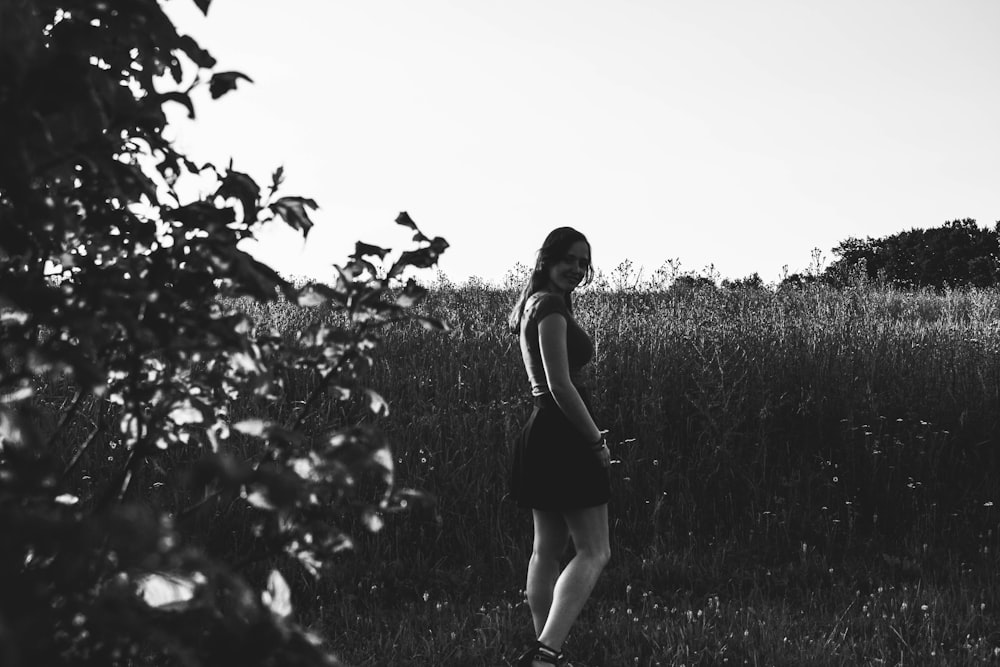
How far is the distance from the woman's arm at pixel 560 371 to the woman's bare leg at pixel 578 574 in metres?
0.45

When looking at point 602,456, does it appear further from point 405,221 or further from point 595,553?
point 405,221

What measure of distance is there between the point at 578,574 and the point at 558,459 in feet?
1.81

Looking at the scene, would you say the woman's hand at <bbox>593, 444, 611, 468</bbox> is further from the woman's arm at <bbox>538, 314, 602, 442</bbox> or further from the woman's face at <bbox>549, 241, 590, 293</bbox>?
the woman's face at <bbox>549, 241, 590, 293</bbox>

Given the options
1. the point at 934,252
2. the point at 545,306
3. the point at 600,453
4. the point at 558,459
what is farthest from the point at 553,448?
the point at 934,252

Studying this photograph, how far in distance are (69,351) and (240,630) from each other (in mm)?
484

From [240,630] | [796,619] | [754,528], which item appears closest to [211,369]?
[240,630]

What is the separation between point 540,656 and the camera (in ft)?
12.0

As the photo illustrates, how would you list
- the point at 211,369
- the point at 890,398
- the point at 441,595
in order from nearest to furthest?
1. the point at 211,369
2. the point at 441,595
3. the point at 890,398

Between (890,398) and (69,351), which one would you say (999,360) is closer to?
(890,398)

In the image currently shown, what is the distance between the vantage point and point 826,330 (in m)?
7.95

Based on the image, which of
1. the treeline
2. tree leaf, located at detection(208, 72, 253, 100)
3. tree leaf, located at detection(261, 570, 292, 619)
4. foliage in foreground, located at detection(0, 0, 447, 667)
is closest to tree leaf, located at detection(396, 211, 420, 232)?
foliage in foreground, located at detection(0, 0, 447, 667)

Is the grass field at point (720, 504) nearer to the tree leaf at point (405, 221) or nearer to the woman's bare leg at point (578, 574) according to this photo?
the woman's bare leg at point (578, 574)

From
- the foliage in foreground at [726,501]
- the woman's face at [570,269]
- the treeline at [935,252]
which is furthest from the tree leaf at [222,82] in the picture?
the treeline at [935,252]

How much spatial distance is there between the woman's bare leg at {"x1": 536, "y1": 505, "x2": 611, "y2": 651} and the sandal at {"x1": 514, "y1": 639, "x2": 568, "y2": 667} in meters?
0.03
